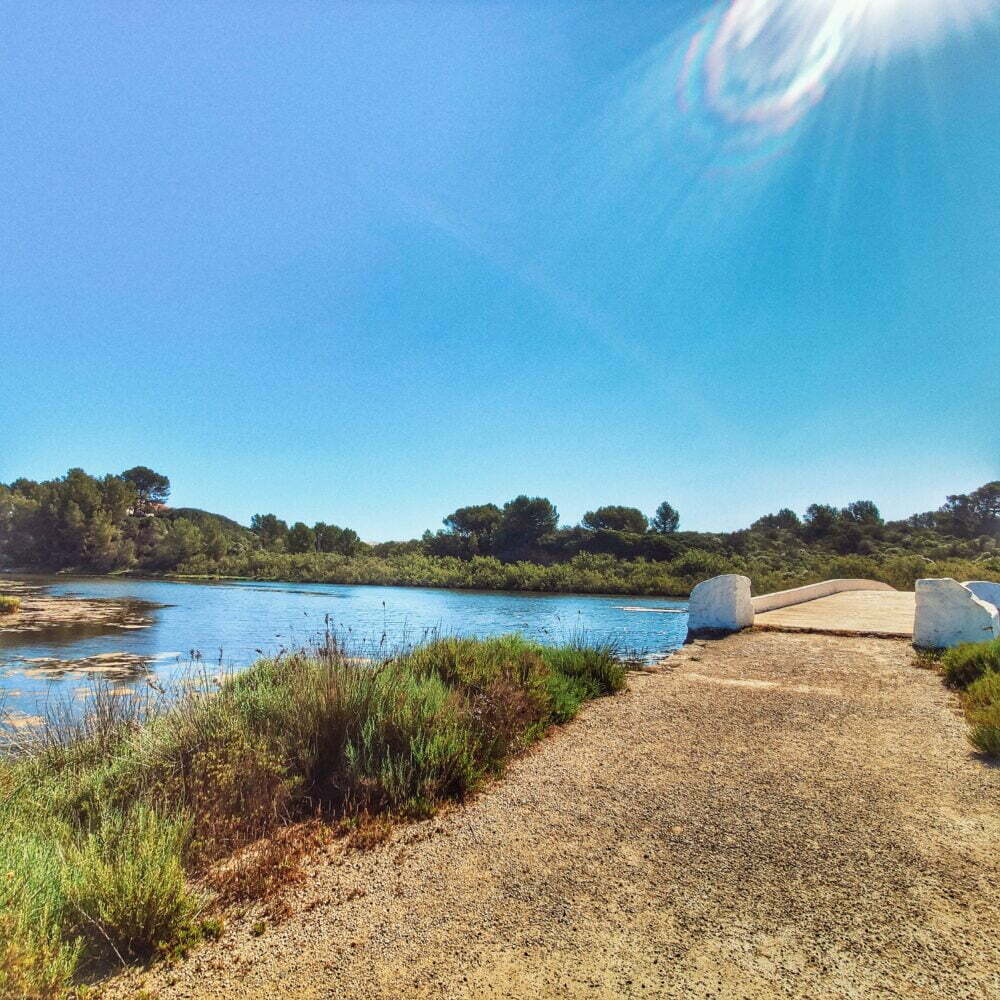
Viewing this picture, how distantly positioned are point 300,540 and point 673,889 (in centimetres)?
6991

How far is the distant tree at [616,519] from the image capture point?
52.6 metres

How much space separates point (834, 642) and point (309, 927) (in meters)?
8.70

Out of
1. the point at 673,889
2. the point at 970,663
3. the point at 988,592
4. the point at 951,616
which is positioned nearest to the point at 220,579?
the point at 988,592

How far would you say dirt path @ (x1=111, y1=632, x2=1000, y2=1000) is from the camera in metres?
2.01

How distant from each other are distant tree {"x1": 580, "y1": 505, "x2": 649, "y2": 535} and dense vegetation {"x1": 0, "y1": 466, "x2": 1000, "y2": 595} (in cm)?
12

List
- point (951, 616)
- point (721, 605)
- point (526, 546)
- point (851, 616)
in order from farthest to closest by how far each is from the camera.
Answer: point (526, 546) < point (851, 616) < point (721, 605) < point (951, 616)

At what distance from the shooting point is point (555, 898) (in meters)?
2.48

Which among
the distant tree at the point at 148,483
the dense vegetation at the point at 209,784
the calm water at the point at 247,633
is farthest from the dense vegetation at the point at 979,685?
the distant tree at the point at 148,483

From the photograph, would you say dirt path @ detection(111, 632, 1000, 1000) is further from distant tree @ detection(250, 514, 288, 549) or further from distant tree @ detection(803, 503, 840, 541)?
distant tree @ detection(250, 514, 288, 549)

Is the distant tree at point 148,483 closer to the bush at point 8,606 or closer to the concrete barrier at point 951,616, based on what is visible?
the bush at point 8,606

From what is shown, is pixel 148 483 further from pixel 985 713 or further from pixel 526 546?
pixel 985 713

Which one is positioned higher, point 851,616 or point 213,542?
point 213,542

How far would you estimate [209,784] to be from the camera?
3.28 m

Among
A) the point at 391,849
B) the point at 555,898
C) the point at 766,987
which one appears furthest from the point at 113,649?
the point at 766,987
